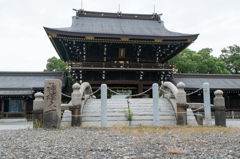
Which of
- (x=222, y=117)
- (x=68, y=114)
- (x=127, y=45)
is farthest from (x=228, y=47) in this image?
(x=68, y=114)

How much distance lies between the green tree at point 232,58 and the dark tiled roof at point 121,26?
70.3ft

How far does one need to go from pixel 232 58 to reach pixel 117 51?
2851 cm

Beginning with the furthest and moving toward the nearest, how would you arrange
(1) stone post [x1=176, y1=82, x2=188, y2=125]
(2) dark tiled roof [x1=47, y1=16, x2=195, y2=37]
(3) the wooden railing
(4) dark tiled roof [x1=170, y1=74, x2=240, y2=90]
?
1. (4) dark tiled roof [x1=170, y1=74, x2=240, y2=90]
2. (2) dark tiled roof [x1=47, y1=16, x2=195, y2=37]
3. (3) the wooden railing
4. (1) stone post [x1=176, y1=82, x2=188, y2=125]

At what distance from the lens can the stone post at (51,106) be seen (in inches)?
262

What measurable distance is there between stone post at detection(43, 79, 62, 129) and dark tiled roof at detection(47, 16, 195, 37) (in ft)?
38.3

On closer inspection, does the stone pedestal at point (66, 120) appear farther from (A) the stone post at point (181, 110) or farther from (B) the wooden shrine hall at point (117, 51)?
(B) the wooden shrine hall at point (117, 51)

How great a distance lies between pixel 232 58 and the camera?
3638 cm

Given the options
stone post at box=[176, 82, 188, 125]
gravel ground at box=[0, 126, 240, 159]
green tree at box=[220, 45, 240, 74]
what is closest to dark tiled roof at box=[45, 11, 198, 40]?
stone post at box=[176, 82, 188, 125]

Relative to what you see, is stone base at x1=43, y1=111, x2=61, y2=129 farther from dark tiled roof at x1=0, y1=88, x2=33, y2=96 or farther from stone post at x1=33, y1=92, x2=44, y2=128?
dark tiled roof at x1=0, y1=88, x2=33, y2=96

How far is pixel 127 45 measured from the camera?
55.8 ft

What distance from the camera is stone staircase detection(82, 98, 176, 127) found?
7977 mm

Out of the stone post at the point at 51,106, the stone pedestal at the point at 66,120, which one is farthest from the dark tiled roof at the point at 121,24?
the stone post at the point at 51,106

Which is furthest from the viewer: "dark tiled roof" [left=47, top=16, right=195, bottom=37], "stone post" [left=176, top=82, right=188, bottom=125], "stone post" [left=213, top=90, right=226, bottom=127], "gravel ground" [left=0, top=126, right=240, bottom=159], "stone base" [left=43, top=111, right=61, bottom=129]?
"dark tiled roof" [left=47, top=16, right=195, bottom=37]

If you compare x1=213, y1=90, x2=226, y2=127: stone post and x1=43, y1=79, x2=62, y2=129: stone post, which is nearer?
x1=43, y1=79, x2=62, y2=129: stone post
